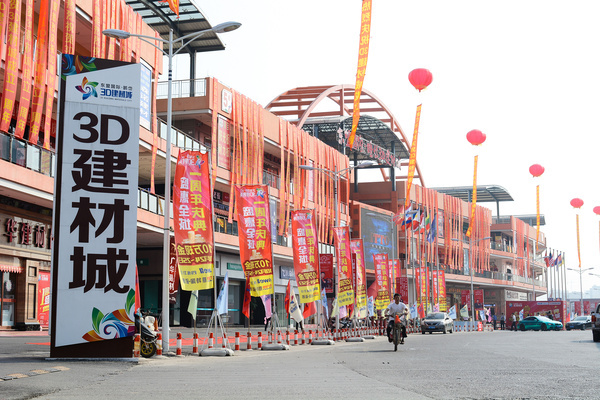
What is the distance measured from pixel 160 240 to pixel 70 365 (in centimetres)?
2687

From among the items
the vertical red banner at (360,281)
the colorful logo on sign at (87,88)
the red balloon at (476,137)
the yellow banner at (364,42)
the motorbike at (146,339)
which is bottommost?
the motorbike at (146,339)

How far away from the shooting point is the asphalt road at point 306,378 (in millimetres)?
10797

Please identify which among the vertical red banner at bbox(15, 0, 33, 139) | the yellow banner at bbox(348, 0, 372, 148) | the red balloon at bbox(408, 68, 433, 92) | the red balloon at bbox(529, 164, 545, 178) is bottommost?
the vertical red banner at bbox(15, 0, 33, 139)

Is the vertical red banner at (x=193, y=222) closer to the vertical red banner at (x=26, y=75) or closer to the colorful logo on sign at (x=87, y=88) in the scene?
the colorful logo on sign at (x=87, y=88)

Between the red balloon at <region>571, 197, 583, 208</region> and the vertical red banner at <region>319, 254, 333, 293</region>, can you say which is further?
the red balloon at <region>571, 197, 583, 208</region>

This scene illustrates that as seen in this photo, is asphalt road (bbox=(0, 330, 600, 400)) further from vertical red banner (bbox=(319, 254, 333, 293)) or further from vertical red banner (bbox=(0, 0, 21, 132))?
vertical red banner (bbox=(319, 254, 333, 293))

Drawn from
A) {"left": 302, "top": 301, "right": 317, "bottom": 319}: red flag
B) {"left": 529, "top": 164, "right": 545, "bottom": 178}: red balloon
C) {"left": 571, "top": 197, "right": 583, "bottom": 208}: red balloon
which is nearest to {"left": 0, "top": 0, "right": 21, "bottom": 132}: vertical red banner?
{"left": 302, "top": 301, "right": 317, "bottom": 319}: red flag

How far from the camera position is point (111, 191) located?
17.6 m

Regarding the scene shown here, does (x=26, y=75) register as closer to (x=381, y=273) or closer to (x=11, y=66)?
(x=11, y=66)

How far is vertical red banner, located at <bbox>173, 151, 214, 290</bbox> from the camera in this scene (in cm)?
2114

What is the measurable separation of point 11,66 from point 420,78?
23.2 metres

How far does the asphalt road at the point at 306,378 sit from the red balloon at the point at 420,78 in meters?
25.7

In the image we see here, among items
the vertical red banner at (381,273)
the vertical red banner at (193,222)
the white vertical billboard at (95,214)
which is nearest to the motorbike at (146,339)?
the vertical red banner at (193,222)

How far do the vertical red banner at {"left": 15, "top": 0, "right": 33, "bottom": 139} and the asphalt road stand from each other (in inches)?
443
